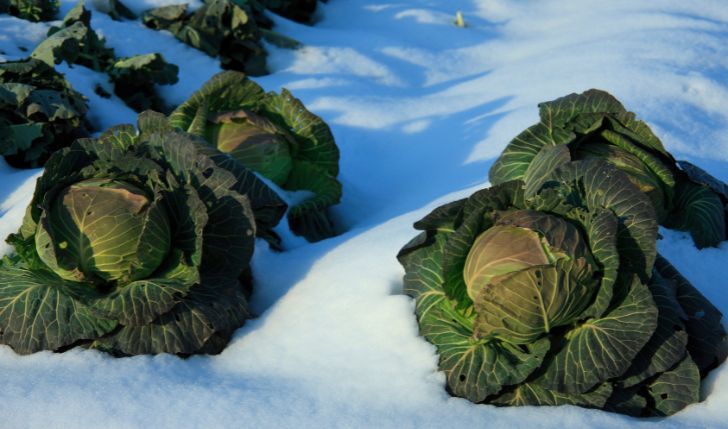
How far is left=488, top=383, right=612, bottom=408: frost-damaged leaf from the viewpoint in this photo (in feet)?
9.04

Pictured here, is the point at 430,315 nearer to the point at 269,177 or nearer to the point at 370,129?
the point at 269,177

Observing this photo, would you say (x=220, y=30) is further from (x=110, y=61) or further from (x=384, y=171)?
(x=384, y=171)

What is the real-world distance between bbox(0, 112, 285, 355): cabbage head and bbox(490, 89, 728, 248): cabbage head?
1350 mm

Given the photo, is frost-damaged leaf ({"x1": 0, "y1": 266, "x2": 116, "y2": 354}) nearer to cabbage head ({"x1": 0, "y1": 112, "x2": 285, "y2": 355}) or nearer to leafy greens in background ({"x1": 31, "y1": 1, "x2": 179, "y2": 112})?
cabbage head ({"x1": 0, "y1": 112, "x2": 285, "y2": 355})

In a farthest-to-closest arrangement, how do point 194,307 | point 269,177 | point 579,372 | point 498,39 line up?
point 498,39, point 269,177, point 194,307, point 579,372

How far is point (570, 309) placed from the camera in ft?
9.00

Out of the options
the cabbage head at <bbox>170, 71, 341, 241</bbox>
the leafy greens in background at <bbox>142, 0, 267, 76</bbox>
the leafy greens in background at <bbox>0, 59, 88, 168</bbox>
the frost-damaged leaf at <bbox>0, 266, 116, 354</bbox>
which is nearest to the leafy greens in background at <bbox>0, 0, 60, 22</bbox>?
the leafy greens in background at <bbox>142, 0, 267, 76</bbox>

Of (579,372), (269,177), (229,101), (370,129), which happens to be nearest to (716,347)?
(579,372)

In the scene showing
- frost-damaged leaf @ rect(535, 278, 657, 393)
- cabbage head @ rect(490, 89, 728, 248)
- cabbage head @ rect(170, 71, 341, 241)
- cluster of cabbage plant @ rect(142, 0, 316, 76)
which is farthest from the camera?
cluster of cabbage plant @ rect(142, 0, 316, 76)

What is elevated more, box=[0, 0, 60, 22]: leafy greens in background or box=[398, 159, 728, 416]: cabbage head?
box=[398, 159, 728, 416]: cabbage head

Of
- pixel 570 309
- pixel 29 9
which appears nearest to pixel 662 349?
pixel 570 309

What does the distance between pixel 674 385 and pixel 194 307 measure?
1728mm

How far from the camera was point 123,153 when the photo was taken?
347cm

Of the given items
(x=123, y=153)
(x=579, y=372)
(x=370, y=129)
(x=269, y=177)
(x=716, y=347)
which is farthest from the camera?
(x=370, y=129)
